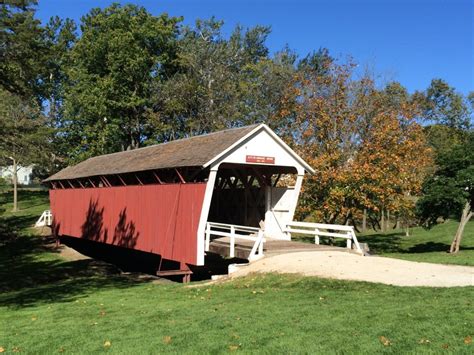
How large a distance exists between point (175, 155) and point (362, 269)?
7494 millimetres

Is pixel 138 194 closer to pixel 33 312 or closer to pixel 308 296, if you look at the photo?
pixel 33 312

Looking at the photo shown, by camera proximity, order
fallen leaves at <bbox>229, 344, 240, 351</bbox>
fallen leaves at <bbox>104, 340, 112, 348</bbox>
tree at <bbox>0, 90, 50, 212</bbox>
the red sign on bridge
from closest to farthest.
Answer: fallen leaves at <bbox>229, 344, 240, 351</bbox> < fallen leaves at <bbox>104, 340, 112, 348</bbox> < the red sign on bridge < tree at <bbox>0, 90, 50, 212</bbox>

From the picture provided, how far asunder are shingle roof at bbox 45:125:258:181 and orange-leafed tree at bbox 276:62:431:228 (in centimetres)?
489

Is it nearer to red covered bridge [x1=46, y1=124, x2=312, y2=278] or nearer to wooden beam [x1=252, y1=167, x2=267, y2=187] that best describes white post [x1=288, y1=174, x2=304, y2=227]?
red covered bridge [x1=46, y1=124, x2=312, y2=278]

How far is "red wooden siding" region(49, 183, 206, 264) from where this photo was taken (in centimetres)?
1443

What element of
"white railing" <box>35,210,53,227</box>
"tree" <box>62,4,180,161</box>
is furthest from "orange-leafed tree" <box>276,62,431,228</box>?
"tree" <box>62,4,180,161</box>

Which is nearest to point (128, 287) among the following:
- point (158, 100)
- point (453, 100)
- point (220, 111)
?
point (220, 111)

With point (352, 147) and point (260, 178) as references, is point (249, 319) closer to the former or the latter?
point (260, 178)

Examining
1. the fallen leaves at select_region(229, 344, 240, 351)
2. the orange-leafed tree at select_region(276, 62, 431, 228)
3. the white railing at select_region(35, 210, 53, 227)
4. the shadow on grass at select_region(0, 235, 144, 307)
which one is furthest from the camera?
the white railing at select_region(35, 210, 53, 227)

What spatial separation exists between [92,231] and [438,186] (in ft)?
49.1

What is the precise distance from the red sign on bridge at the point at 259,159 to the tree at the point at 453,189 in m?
6.97

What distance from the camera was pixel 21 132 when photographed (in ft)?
70.5

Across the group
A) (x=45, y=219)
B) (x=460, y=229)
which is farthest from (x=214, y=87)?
(x=460, y=229)

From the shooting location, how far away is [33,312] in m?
9.81
